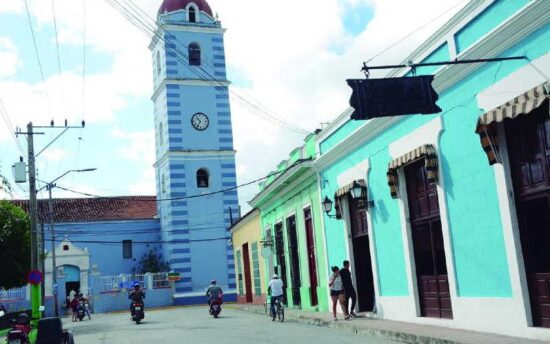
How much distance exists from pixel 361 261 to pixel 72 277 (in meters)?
29.0

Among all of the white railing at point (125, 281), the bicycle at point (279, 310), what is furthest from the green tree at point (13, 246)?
the bicycle at point (279, 310)

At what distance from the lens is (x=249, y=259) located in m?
30.0

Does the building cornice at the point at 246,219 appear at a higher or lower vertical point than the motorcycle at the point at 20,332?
higher

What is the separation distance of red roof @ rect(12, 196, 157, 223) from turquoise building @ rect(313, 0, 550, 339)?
32094 millimetres

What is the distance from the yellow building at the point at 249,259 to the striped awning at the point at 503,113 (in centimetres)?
1755

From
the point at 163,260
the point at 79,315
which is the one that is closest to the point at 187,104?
the point at 163,260

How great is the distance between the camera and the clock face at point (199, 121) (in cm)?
3941

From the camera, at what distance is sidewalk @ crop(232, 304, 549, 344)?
31.3ft

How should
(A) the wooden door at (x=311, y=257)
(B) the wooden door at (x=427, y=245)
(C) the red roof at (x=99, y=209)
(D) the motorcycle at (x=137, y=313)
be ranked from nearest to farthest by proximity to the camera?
(B) the wooden door at (x=427, y=245), (A) the wooden door at (x=311, y=257), (D) the motorcycle at (x=137, y=313), (C) the red roof at (x=99, y=209)

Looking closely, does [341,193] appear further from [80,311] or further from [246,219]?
[80,311]

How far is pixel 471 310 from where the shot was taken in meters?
A: 11.2

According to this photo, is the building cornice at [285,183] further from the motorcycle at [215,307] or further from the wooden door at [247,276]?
the motorcycle at [215,307]

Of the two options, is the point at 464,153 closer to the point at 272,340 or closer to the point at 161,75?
the point at 272,340

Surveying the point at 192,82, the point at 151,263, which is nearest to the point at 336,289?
the point at 192,82
